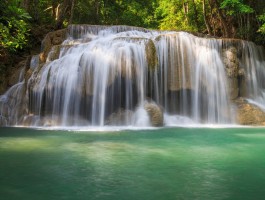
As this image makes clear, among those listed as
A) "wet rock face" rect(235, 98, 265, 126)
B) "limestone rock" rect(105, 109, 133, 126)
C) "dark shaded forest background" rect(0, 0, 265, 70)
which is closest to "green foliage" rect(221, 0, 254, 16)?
"dark shaded forest background" rect(0, 0, 265, 70)

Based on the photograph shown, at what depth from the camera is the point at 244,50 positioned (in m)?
17.5

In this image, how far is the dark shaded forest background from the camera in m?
20.2

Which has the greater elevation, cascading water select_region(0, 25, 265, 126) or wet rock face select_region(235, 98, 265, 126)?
cascading water select_region(0, 25, 265, 126)

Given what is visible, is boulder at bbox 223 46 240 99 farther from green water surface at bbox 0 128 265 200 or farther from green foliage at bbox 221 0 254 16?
green water surface at bbox 0 128 265 200

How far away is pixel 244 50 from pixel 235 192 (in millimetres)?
13961

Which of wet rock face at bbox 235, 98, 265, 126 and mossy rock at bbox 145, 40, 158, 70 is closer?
wet rock face at bbox 235, 98, 265, 126

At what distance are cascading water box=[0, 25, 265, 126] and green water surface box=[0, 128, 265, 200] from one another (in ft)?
14.4

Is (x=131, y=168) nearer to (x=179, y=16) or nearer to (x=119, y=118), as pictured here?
(x=119, y=118)

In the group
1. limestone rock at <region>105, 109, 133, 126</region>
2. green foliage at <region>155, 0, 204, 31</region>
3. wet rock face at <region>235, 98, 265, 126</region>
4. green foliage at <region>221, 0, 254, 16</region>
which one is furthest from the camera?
green foliage at <region>155, 0, 204, 31</region>

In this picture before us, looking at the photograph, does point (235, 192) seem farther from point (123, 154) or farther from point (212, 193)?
point (123, 154)

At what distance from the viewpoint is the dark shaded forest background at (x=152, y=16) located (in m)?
20.2

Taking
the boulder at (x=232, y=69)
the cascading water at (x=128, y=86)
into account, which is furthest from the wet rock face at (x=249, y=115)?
the boulder at (x=232, y=69)

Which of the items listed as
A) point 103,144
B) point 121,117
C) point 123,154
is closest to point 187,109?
point 121,117

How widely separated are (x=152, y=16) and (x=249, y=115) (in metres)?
23.0
